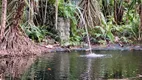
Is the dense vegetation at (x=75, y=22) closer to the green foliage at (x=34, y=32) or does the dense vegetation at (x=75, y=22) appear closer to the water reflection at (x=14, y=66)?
the green foliage at (x=34, y=32)

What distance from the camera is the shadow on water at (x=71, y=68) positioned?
838 cm

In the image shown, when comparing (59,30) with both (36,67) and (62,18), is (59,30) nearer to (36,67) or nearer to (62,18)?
(62,18)

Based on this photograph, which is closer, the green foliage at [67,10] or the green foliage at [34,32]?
the green foliage at [34,32]

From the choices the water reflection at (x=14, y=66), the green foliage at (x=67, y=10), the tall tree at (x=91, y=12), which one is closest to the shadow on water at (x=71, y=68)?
the water reflection at (x=14, y=66)

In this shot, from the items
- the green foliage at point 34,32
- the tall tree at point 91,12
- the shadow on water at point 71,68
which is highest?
the tall tree at point 91,12

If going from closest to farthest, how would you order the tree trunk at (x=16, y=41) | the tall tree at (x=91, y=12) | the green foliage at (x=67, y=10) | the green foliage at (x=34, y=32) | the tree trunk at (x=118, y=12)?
the tree trunk at (x=16, y=41)
the green foliage at (x=34, y=32)
the green foliage at (x=67, y=10)
the tall tree at (x=91, y=12)
the tree trunk at (x=118, y=12)

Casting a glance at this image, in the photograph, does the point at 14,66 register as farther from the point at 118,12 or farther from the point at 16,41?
the point at 118,12

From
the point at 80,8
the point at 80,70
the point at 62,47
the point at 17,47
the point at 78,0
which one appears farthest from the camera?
the point at 78,0

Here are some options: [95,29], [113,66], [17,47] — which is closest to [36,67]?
[113,66]

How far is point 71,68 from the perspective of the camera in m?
9.73

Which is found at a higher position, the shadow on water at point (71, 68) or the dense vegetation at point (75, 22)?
the dense vegetation at point (75, 22)

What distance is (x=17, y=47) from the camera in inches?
487

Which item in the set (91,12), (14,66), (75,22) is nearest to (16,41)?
(14,66)

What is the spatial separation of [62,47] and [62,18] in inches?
67.8
